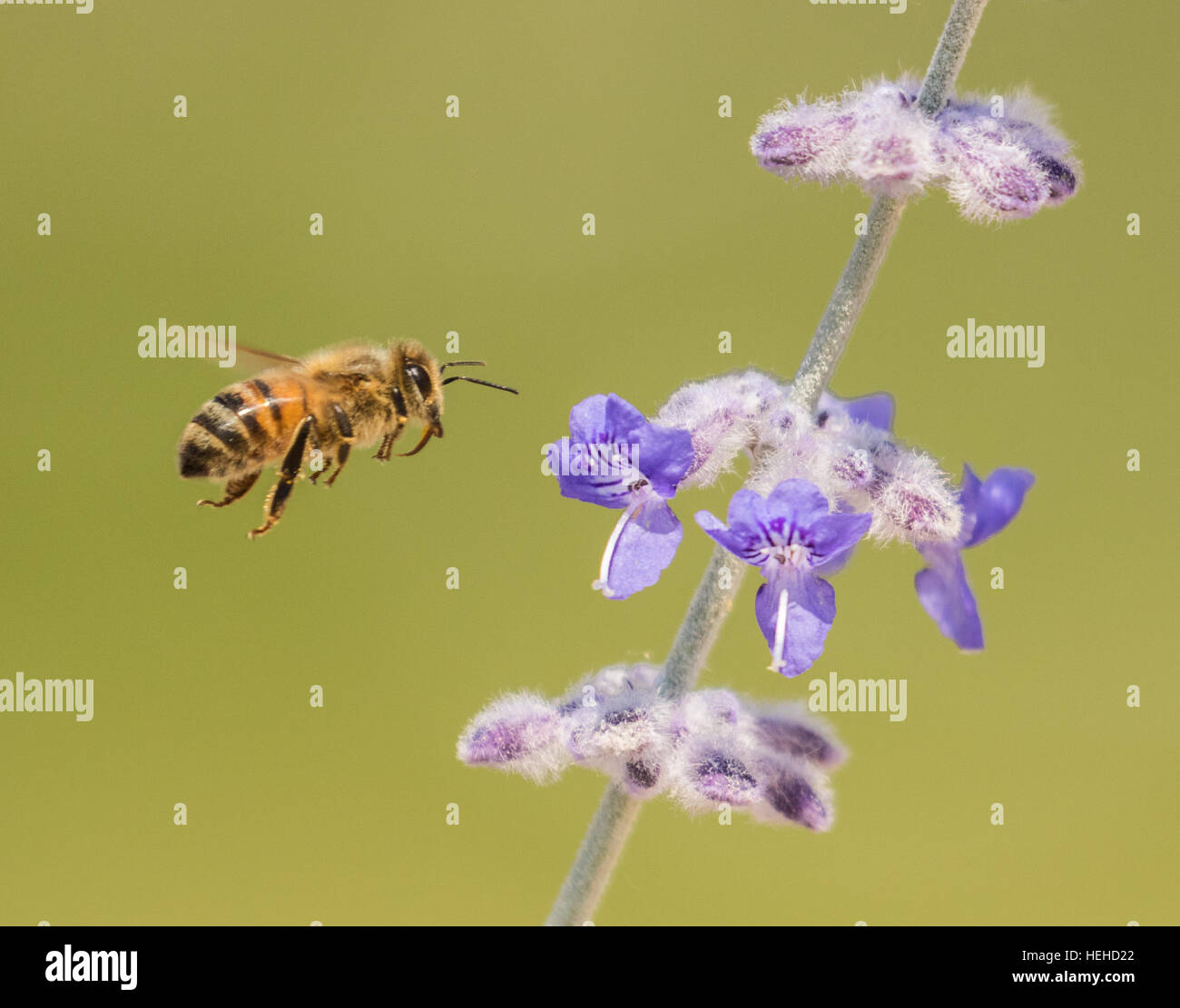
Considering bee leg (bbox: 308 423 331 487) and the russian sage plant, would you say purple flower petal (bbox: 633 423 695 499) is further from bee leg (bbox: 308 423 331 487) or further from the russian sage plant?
bee leg (bbox: 308 423 331 487)

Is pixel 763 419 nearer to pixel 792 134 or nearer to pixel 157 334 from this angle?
pixel 792 134

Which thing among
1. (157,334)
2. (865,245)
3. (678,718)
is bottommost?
(678,718)

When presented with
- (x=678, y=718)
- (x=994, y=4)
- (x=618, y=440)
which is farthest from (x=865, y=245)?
(x=994, y=4)

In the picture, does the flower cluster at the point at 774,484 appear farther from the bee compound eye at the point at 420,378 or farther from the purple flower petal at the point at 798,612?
the bee compound eye at the point at 420,378

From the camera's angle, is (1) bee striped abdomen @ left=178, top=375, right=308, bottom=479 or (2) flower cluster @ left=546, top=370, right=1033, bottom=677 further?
(1) bee striped abdomen @ left=178, top=375, right=308, bottom=479

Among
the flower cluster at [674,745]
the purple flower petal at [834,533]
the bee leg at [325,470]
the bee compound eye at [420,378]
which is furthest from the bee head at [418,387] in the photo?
the purple flower petal at [834,533]

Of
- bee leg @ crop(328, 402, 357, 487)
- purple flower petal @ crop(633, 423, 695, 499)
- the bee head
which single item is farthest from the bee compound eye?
purple flower petal @ crop(633, 423, 695, 499)
